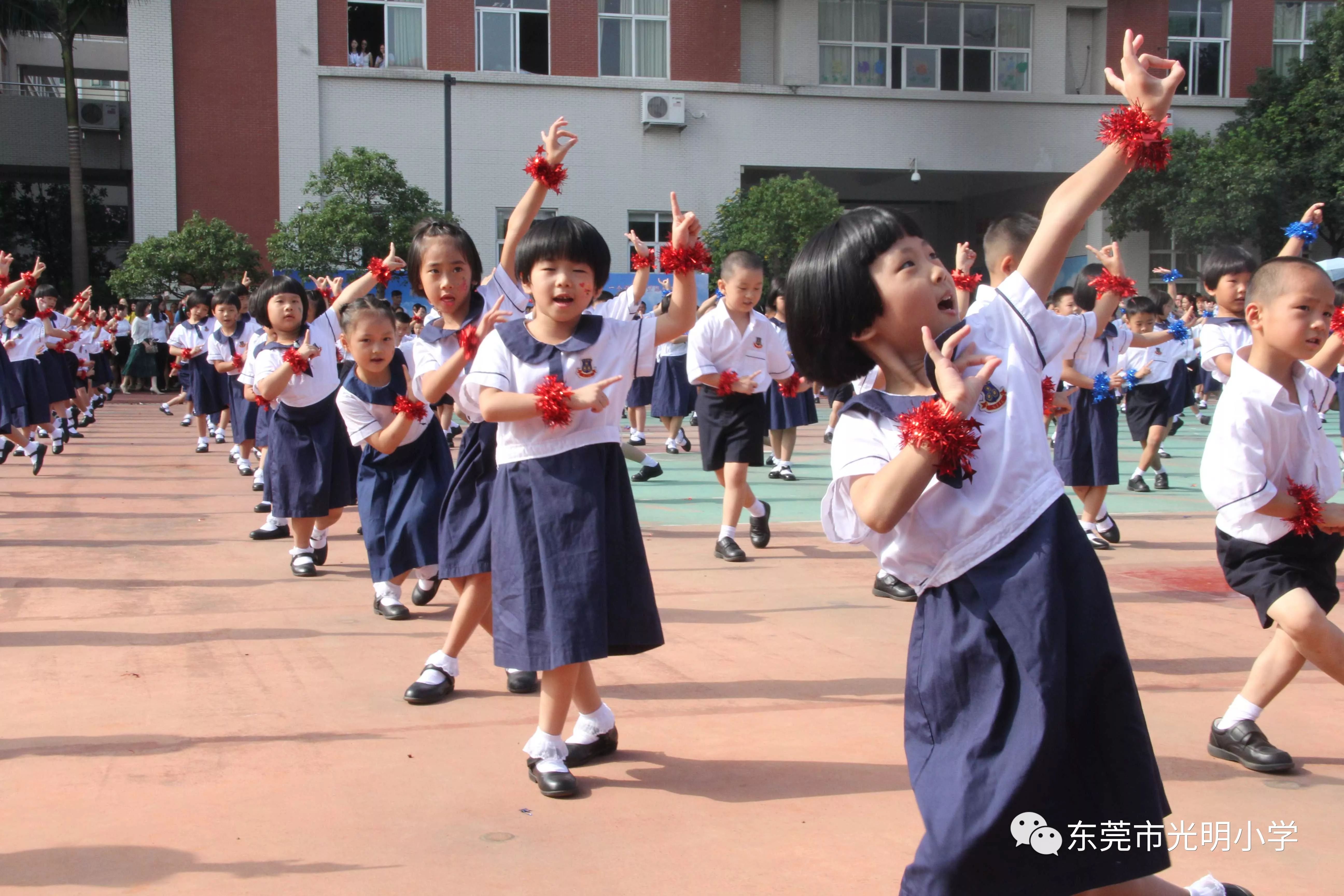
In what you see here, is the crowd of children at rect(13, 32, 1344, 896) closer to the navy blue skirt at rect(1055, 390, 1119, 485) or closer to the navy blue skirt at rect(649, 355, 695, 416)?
the navy blue skirt at rect(1055, 390, 1119, 485)

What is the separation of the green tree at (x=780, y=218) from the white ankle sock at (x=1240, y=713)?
693 inches

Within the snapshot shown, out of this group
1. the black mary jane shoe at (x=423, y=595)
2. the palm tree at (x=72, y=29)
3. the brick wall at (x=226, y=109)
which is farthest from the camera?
the palm tree at (x=72, y=29)

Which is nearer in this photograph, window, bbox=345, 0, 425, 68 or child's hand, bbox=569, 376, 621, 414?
child's hand, bbox=569, 376, 621, 414

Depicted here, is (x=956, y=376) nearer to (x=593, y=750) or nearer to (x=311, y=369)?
(x=593, y=750)

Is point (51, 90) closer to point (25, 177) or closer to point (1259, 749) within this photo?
point (25, 177)

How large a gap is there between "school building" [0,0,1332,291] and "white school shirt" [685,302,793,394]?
17.0 meters

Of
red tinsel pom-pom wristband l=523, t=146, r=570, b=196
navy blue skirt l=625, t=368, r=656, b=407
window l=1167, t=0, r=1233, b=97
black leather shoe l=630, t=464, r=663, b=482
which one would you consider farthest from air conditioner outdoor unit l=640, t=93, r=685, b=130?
red tinsel pom-pom wristband l=523, t=146, r=570, b=196

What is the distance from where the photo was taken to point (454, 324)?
181 inches

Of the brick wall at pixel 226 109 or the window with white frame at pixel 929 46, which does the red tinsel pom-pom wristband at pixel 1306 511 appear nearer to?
the brick wall at pixel 226 109

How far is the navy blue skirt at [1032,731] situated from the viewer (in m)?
2.03

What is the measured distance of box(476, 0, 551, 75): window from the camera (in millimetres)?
24641

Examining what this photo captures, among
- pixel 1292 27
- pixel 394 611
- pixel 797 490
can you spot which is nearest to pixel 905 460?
pixel 394 611

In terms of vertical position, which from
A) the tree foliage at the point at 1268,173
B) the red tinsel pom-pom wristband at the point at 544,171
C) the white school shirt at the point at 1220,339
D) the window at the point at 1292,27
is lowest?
the white school shirt at the point at 1220,339

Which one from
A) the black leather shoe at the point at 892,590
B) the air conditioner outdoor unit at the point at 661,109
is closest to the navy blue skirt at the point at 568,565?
the black leather shoe at the point at 892,590
